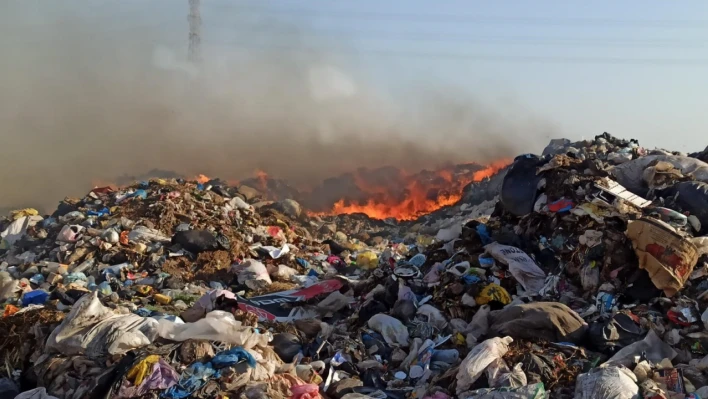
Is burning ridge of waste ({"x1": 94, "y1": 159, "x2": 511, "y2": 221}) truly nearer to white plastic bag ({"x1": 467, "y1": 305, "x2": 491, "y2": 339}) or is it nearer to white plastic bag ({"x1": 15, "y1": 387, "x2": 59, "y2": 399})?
white plastic bag ({"x1": 467, "y1": 305, "x2": 491, "y2": 339})

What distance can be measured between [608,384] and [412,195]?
16.6m

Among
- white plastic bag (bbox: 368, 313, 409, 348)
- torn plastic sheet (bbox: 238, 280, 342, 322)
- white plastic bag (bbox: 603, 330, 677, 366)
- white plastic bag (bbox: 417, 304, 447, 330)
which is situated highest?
white plastic bag (bbox: 603, 330, 677, 366)

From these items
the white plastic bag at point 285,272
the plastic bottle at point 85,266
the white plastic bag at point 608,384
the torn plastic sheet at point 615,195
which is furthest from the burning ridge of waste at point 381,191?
the white plastic bag at point 608,384

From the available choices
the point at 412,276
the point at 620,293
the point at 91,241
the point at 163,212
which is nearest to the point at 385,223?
the point at 163,212

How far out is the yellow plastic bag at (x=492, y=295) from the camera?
17.1ft

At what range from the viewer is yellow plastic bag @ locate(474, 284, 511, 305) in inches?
205

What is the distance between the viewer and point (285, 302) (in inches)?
255

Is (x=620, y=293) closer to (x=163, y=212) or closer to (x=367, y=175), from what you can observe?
(x=163, y=212)

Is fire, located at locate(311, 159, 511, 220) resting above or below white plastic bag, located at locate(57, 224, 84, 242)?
below

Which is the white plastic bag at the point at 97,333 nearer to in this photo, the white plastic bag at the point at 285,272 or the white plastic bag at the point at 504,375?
the white plastic bag at the point at 504,375

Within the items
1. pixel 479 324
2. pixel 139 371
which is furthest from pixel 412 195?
pixel 139 371

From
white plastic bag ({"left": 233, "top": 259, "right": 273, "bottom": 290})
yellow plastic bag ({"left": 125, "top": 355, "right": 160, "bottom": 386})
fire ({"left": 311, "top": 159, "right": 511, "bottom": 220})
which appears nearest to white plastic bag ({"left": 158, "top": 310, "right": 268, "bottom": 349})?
yellow plastic bag ({"left": 125, "top": 355, "right": 160, "bottom": 386})

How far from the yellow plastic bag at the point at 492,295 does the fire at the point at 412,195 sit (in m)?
12.7

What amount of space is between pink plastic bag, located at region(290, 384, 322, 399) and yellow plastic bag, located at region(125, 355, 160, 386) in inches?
40.7
